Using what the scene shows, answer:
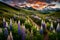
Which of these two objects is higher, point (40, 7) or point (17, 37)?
point (40, 7)

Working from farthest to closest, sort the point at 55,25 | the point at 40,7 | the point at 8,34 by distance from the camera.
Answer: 1. the point at 40,7
2. the point at 55,25
3. the point at 8,34

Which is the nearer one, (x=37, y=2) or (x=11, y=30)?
(x=11, y=30)

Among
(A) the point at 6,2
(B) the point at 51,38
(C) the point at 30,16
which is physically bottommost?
(B) the point at 51,38

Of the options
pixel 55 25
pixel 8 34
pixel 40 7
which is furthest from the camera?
pixel 40 7

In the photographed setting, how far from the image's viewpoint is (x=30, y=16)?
676 cm

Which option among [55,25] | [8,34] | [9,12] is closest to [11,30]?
[8,34]

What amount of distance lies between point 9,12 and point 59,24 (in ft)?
5.22

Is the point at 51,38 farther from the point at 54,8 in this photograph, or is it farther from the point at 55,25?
the point at 54,8

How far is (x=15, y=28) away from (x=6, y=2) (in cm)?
107

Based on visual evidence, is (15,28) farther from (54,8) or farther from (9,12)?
(54,8)

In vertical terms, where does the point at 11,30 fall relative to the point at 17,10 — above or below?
below

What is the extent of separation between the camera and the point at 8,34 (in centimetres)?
620

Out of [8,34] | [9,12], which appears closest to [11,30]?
Result: [8,34]

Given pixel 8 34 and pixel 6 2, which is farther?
pixel 6 2
